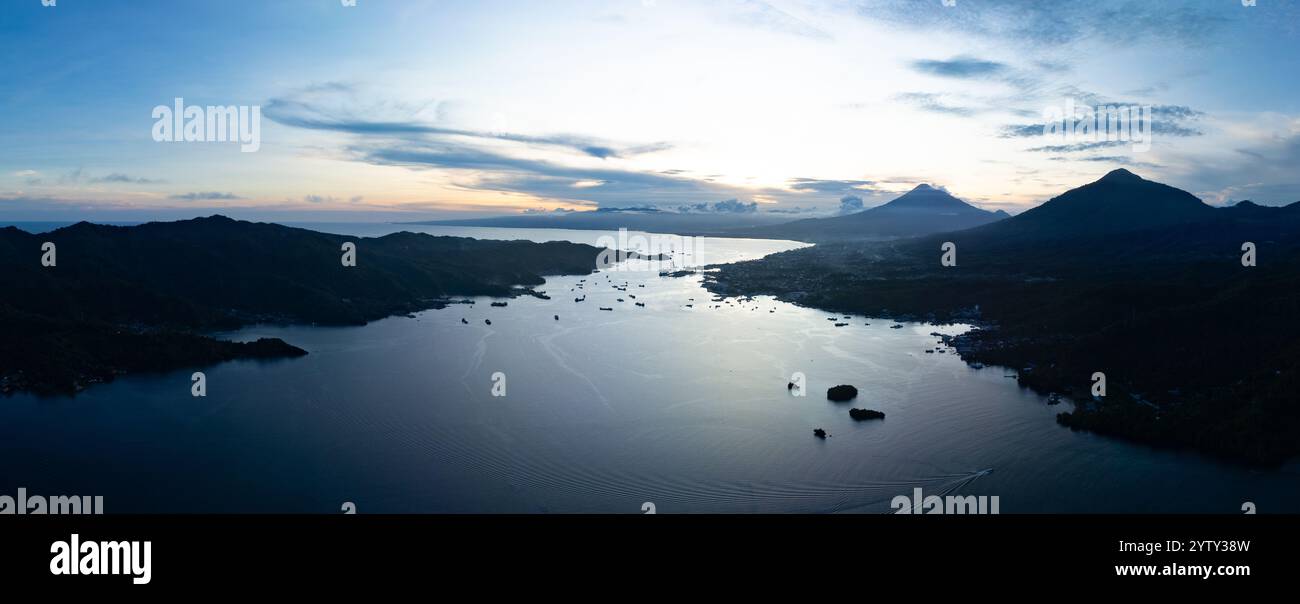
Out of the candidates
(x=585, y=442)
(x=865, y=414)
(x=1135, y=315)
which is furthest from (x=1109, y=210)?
(x=585, y=442)

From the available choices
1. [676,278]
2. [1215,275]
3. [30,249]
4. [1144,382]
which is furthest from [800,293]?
[30,249]

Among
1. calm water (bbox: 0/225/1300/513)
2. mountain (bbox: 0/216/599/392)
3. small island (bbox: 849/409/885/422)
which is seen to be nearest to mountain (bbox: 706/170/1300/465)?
calm water (bbox: 0/225/1300/513)

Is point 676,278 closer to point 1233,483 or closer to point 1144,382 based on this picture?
point 1144,382

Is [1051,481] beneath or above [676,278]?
beneath

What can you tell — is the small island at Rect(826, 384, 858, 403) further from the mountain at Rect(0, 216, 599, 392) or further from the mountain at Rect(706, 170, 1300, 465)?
the mountain at Rect(0, 216, 599, 392)

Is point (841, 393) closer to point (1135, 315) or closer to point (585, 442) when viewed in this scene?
point (585, 442)
